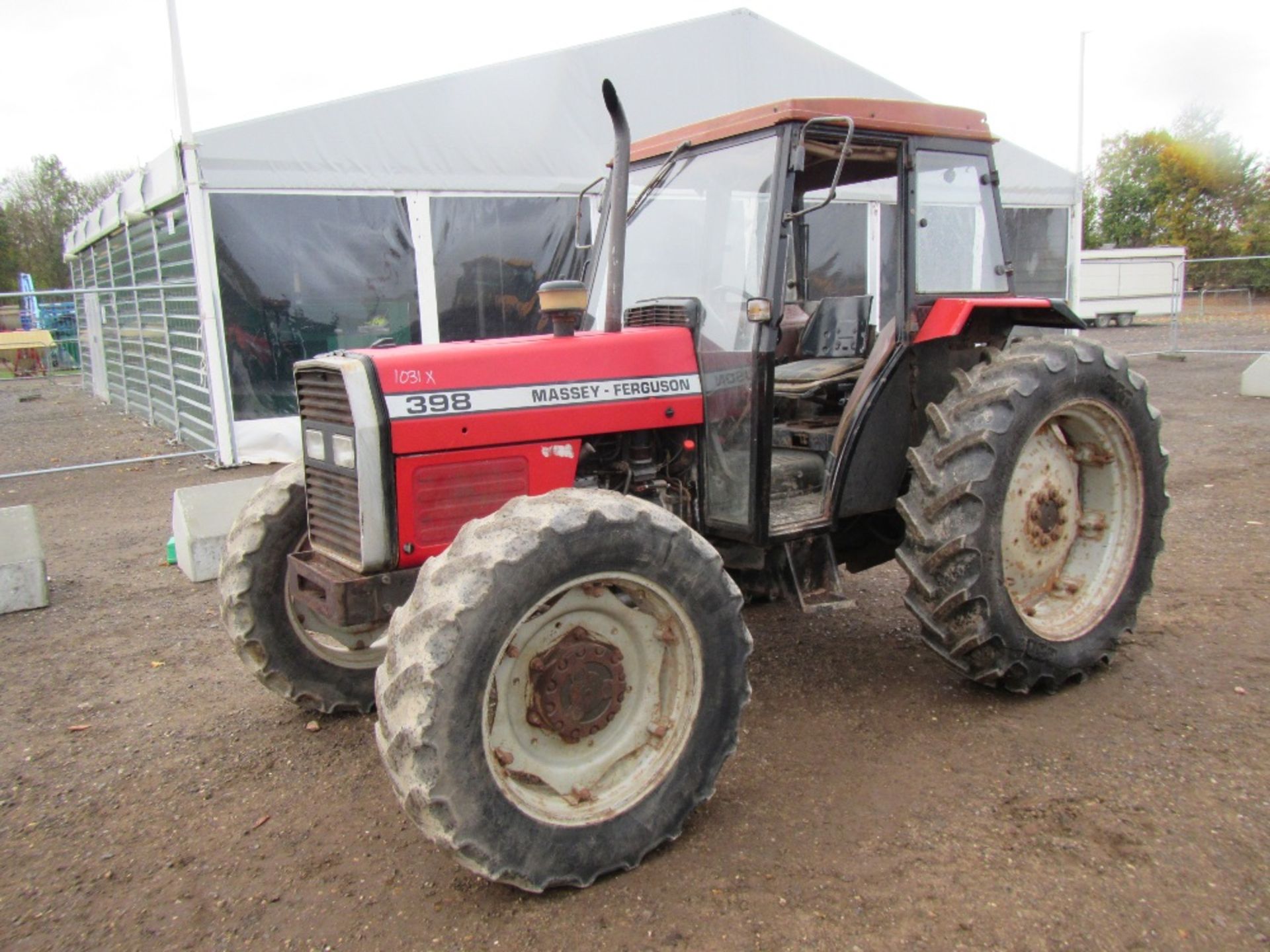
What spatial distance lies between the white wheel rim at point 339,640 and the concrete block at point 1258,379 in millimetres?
12102

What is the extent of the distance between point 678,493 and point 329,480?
1.29 meters

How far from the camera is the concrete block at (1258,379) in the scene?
39.8 ft

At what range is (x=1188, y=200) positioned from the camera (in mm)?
37312

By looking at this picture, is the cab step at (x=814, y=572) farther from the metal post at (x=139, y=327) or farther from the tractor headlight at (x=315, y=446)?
the metal post at (x=139, y=327)

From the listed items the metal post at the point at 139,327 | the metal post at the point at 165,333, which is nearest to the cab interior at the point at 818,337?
the metal post at the point at 165,333

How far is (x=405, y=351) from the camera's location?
3258 mm

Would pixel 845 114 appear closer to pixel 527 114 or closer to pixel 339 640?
pixel 339 640

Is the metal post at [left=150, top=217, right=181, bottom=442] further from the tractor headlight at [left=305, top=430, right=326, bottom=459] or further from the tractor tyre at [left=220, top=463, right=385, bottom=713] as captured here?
the tractor headlight at [left=305, top=430, right=326, bottom=459]

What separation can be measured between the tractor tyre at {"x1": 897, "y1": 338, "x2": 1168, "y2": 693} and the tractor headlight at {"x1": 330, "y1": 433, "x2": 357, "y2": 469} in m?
2.06

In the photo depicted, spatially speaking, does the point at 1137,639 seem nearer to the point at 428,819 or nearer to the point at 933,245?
the point at 933,245

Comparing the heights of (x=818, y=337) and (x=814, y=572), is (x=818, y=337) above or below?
above

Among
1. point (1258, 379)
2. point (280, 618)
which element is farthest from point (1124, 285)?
point (280, 618)

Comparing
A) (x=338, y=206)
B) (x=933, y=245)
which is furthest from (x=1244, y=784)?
(x=338, y=206)

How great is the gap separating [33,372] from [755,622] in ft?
82.8
